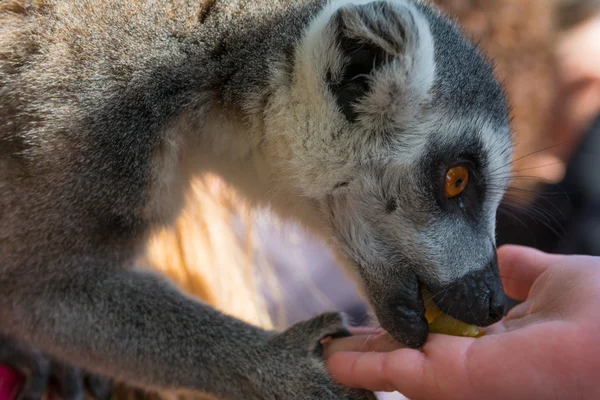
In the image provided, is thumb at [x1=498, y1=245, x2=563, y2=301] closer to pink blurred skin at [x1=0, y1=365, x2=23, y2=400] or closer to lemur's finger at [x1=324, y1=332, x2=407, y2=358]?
lemur's finger at [x1=324, y1=332, x2=407, y2=358]

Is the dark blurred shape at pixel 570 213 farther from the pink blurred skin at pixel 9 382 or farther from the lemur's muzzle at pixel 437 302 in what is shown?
the pink blurred skin at pixel 9 382

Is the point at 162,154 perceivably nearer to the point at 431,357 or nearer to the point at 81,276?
the point at 81,276

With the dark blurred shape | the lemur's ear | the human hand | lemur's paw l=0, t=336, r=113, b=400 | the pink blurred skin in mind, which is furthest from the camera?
the dark blurred shape

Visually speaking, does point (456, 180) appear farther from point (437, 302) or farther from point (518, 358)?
point (518, 358)

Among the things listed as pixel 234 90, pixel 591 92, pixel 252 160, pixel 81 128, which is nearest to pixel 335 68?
pixel 234 90

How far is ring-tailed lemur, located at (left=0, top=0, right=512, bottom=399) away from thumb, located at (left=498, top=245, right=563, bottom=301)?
172 millimetres

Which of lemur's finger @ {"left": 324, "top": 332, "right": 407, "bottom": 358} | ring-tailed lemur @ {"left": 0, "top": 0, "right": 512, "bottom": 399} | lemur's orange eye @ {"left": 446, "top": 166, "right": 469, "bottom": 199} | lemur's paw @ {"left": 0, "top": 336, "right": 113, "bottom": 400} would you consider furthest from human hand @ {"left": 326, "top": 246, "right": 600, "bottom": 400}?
lemur's paw @ {"left": 0, "top": 336, "right": 113, "bottom": 400}

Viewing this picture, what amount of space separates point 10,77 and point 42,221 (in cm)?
35

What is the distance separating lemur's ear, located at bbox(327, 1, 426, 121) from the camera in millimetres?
1229

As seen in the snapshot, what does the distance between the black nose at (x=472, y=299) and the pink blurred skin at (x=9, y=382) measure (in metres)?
1.18

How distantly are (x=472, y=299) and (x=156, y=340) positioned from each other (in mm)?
815

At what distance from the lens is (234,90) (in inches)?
55.5

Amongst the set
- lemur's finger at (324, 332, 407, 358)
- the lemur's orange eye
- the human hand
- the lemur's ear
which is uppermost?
the lemur's ear

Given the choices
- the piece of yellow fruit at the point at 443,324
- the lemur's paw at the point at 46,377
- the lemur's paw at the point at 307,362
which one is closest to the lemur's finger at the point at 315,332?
the lemur's paw at the point at 307,362
